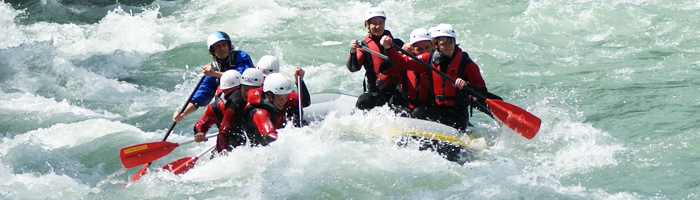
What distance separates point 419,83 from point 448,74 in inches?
11.8

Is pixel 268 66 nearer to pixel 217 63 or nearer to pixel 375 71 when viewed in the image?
pixel 217 63

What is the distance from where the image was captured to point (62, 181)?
20.7 ft

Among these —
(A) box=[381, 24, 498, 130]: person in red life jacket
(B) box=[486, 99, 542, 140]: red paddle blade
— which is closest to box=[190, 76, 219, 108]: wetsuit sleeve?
(A) box=[381, 24, 498, 130]: person in red life jacket

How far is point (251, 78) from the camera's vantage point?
5965mm

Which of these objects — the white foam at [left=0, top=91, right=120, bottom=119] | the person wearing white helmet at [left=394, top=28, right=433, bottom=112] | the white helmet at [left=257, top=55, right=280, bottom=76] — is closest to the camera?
the person wearing white helmet at [left=394, top=28, right=433, bottom=112]

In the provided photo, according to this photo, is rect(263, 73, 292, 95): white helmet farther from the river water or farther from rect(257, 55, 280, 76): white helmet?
rect(257, 55, 280, 76): white helmet

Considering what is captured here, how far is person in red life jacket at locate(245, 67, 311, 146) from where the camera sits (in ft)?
18.4

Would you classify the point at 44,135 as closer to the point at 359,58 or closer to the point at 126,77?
the point at 126,77

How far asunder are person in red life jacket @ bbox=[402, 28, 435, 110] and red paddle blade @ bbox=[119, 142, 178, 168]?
204 cm

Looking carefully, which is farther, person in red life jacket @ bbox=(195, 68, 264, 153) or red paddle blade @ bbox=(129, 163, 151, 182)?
red paddle blade @ bbox=(129, 163, 151, 182)

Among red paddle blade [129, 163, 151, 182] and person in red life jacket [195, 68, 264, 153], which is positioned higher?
person in red life jacket [195, 68, 264, 153]

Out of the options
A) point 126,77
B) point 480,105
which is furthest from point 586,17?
point 126,77

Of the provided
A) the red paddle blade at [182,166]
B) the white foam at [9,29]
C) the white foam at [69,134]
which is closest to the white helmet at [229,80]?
the red paddle blade at [182,166]

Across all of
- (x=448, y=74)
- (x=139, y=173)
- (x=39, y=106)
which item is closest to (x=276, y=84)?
(x=448, y=74)
